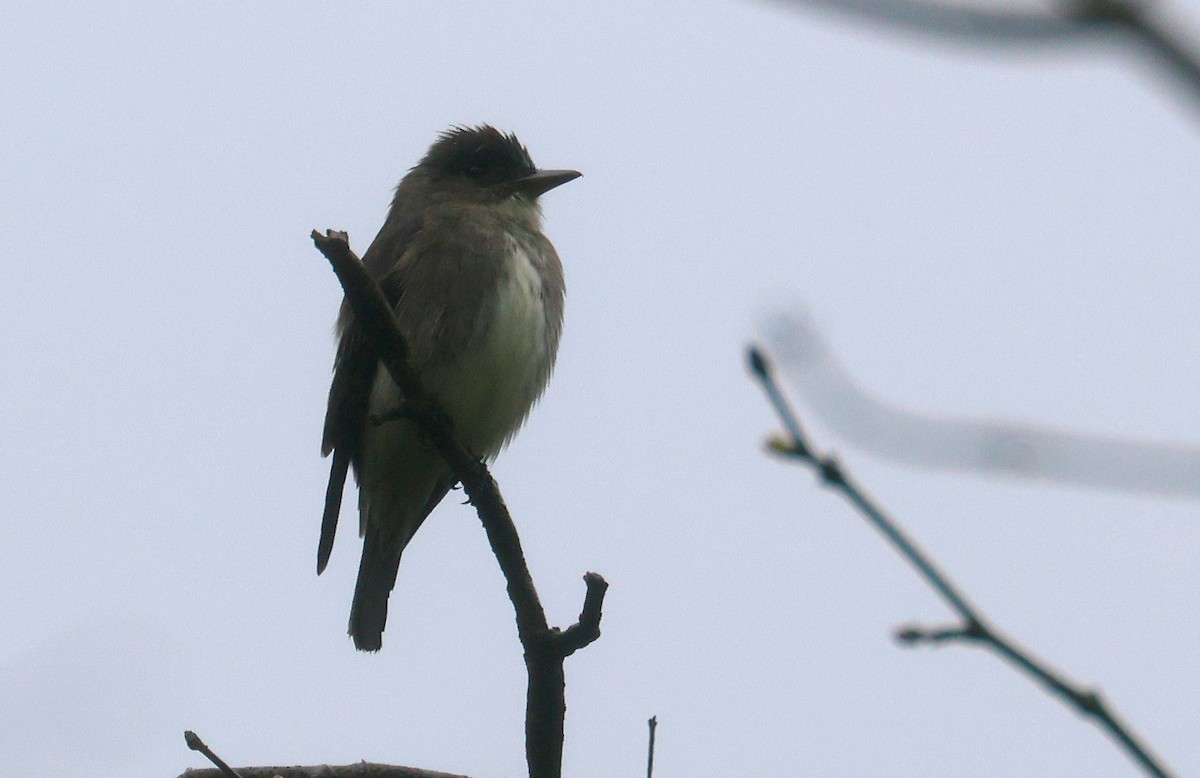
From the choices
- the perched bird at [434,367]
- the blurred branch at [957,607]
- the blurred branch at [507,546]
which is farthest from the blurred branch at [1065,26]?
the perched bird at [434,367]

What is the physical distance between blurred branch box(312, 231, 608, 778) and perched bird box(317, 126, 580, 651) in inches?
63.1

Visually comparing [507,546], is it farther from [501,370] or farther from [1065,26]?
[1065,26]

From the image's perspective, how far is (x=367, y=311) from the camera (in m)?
5.17

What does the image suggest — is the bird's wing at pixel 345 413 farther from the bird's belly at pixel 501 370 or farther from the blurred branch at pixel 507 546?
the blurred branch at pixel 507 546

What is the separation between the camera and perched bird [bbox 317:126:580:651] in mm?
7227

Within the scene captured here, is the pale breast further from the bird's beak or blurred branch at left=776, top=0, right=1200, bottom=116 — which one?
blurred branch at left=776, top=0, right=1200, bottom=116

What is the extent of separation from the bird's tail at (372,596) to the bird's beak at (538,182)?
220 cm

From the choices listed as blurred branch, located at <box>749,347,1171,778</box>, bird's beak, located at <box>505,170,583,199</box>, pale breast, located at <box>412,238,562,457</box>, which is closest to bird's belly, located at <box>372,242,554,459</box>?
pale breast, located at <box>412,238,562,457</box>

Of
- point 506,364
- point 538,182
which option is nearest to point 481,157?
point 538,182

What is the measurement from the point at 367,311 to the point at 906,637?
3620 mm

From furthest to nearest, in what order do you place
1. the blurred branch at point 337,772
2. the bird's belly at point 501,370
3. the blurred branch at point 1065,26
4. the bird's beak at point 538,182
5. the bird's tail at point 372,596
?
the bird's beak at point 538,182
the bird's tail at point 372,596
the bird's belly at point 501,370
the blurred branch at point 337,772
the blurred branch at point 1065,26

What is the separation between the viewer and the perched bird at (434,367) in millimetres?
7227

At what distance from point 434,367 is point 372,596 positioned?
1204 mm

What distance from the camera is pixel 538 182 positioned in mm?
8484
